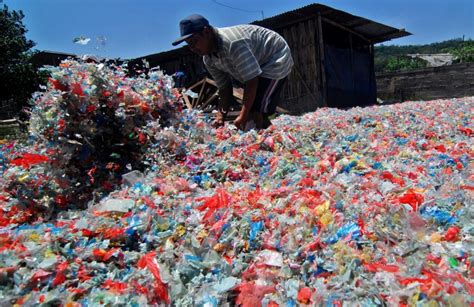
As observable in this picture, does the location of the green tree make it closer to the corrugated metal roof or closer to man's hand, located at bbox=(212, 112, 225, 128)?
the corrugated metal roof

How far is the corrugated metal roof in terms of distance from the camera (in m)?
9.60

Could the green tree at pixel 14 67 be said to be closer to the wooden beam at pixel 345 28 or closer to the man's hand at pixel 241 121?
the wooden beam at pixel 345 28

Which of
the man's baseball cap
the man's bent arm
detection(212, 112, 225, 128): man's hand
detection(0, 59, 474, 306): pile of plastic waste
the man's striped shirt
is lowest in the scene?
detection(0, 59, 474, 306): pile of plastic waste

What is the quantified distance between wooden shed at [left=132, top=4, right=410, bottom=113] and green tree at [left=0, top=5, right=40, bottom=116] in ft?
15.4

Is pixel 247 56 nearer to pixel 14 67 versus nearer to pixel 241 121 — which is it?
pixel 241 121

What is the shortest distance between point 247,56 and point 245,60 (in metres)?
0.04

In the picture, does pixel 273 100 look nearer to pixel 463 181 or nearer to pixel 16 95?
pixel 463 181

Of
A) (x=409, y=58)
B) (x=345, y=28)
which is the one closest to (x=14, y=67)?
(x=345, y=28)

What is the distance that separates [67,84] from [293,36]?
9.11 metres

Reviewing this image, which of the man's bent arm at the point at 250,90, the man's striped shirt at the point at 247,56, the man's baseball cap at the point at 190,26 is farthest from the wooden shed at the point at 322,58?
the man's baseball cap at the point at 190,26

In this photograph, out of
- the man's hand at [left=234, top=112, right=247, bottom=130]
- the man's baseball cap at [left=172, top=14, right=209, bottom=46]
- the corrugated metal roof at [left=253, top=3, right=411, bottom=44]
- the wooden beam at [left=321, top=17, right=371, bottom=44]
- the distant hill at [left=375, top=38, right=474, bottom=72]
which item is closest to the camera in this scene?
the man's baseball cap at [left=172, top=14, right=209, bottom=46]

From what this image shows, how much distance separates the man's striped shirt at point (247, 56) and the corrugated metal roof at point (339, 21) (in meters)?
6.16

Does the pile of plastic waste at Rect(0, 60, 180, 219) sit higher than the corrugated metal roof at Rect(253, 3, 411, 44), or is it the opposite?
the corrugated metal roof at Rect(253, 3, 411, 44)

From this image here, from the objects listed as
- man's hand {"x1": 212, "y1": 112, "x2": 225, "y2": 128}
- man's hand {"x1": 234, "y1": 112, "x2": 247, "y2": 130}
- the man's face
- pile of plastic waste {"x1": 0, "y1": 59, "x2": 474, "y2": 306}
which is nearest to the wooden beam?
man's hand {"x1": 212, "y1": 112, "x2": 225, "y2": 128}
